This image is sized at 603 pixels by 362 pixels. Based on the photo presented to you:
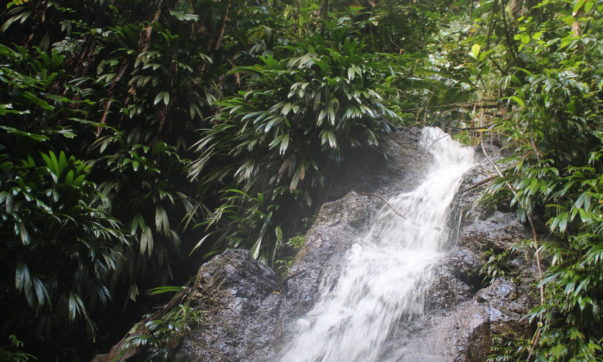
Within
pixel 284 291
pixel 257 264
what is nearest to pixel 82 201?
pixel 257 264

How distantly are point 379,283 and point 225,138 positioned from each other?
245cm

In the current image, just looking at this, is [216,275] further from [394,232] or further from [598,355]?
[598,355]

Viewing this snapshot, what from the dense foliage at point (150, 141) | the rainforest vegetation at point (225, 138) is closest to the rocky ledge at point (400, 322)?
the rainforest vegetation at point (225, 138)

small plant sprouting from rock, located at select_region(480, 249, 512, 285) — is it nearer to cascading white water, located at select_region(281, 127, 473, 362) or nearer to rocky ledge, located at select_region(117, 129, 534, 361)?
rocky ledge, located at select_region(117, 129, 534, 361)

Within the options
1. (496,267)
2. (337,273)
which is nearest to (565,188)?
(496,267)

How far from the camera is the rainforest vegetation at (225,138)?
115 inches

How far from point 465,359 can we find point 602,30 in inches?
125

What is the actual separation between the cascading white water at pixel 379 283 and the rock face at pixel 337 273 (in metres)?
0.10

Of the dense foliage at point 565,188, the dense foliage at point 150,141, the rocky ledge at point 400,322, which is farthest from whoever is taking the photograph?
the dense foliage at point 150,141

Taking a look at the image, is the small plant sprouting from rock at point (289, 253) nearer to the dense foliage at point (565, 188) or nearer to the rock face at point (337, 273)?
the rock face at point (337, 273)

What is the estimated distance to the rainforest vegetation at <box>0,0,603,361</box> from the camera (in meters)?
2.92

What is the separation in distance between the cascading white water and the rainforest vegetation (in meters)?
0.72

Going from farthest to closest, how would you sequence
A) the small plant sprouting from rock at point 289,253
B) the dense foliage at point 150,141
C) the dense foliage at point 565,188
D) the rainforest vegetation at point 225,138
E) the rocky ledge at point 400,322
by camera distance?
1. the small plant sprouting from rock at point 289,253
2. the dense foliage at point 150,141
3. the rainforest vegetation at point 225,138
4. the rocky ledge at point 400,322
5. the dense foliage at point 565,188

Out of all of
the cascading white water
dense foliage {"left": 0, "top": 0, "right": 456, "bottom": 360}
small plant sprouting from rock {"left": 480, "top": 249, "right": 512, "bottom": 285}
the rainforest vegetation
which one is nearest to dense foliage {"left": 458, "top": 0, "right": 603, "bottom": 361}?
the rainforest vegetation
